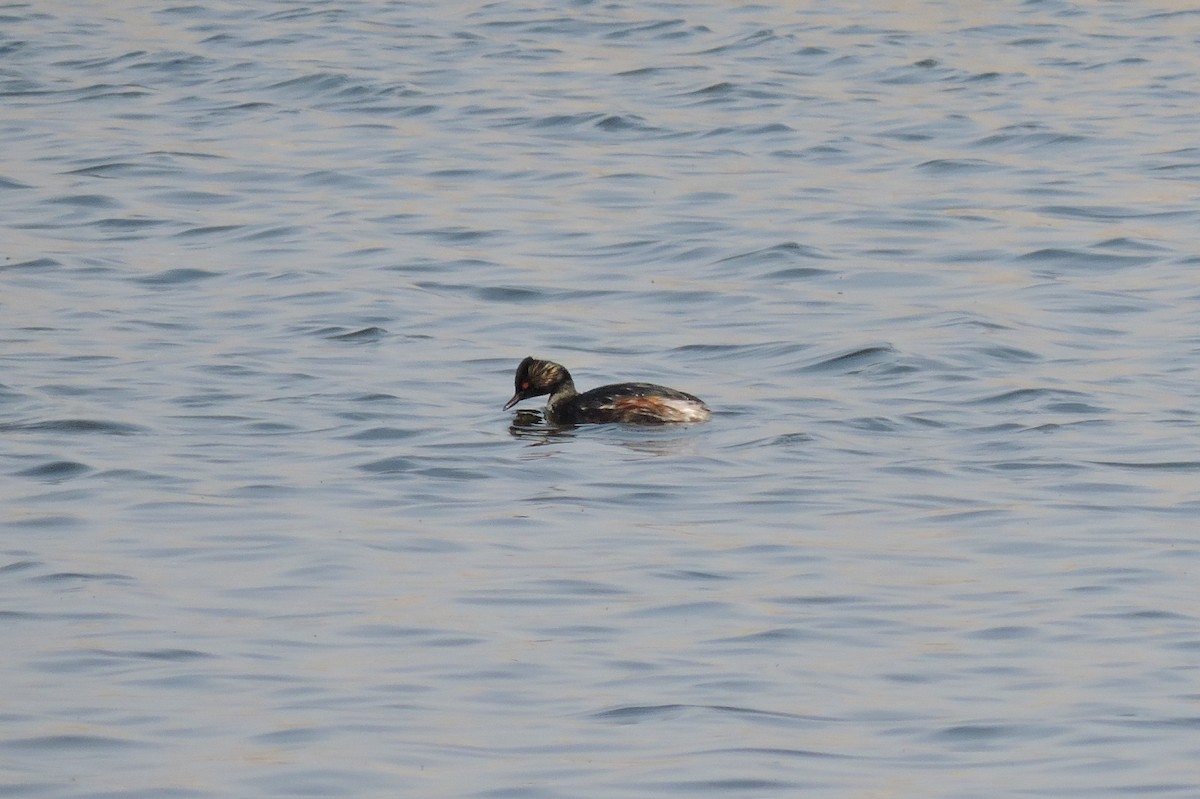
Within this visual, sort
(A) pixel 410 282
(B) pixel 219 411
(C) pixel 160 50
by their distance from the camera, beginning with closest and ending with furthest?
(B) pixel 219 411 < (A) pixel 410 282 < (C) pixel 160 50

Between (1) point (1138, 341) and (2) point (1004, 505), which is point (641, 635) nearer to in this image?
(2) point (1004, 505)

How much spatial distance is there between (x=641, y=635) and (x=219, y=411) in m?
5.09

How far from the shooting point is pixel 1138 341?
15.7 m

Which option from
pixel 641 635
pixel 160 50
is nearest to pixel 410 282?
pixel 641 635

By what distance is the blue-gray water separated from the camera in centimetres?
827

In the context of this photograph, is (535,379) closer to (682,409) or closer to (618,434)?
(618,434)

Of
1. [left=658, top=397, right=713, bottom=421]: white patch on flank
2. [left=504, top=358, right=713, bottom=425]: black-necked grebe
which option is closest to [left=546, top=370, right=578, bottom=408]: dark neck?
[left=504, top=358, right=713, bottom=425]: black-necked grebe

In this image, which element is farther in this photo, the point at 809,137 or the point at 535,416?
the point at 809,137

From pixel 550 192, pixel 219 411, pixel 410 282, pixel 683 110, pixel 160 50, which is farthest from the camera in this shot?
pixel 160 50

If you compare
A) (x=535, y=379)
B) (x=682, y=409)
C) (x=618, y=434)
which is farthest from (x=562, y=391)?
(x=682, y=409)

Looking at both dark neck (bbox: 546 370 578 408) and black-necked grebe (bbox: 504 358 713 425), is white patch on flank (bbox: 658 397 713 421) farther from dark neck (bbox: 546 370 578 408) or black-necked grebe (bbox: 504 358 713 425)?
dark neck (bbox: 546 370 578 408)

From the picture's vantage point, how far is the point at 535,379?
14.3 metres

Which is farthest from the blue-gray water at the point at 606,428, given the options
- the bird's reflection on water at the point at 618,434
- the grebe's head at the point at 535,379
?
the grebe's head at the point at 535,379

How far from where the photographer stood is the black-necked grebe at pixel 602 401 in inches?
532
